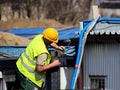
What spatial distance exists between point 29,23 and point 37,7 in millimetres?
6313

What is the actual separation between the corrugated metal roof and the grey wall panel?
1.30 feet

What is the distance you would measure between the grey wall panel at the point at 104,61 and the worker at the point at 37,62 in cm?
410

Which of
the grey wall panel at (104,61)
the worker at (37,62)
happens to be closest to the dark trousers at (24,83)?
the worker at (37,62)

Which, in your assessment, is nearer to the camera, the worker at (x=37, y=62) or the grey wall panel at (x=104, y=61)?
the worker at (x=37, y=62)

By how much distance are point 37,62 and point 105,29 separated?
428 cm

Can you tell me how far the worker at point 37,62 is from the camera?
21.4 feet

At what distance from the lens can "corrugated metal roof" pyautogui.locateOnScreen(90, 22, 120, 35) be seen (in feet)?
33.0

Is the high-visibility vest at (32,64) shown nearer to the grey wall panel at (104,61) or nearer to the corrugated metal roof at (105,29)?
the corrugated metal roof at (105,29)

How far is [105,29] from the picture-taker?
10523mm

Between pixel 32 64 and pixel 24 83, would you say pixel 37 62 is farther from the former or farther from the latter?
pixel 24 83

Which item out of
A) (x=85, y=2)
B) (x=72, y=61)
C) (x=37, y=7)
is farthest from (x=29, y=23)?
(x=72, y=61)

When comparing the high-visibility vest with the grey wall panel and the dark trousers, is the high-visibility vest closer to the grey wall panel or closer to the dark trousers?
the dark trousers

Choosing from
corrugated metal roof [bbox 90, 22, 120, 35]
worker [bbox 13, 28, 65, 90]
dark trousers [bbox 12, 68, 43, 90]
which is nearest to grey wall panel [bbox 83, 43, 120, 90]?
corrugated metal roof [bbox 90, 22, 120, 35]

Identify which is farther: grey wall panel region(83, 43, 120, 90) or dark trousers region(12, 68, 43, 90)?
grey wall panel region(83, 43, 120, 90)
